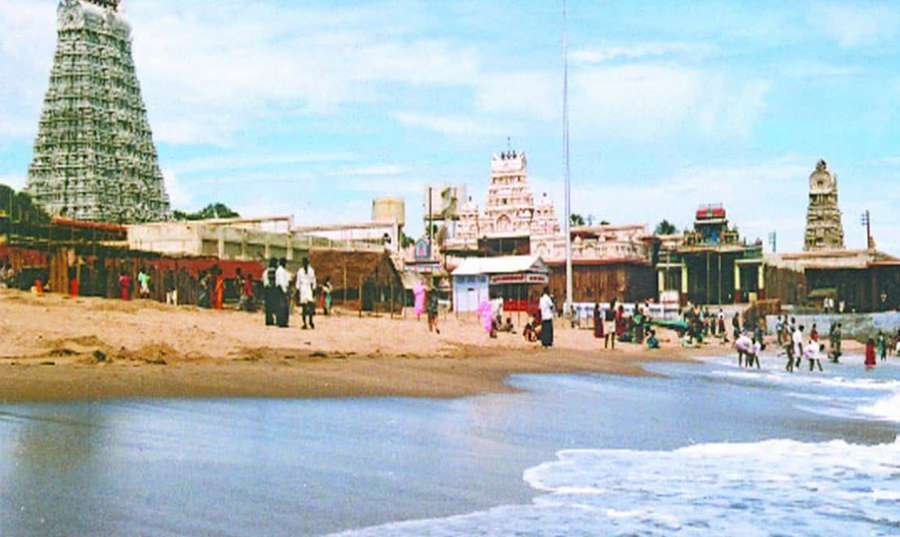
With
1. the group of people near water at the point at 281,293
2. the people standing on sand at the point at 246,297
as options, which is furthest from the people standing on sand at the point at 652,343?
the group of people near water at the point at 281,293

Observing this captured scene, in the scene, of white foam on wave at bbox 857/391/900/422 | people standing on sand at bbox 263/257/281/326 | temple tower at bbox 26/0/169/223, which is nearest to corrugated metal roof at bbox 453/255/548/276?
people standing on sand at bbox 263/257/281/326

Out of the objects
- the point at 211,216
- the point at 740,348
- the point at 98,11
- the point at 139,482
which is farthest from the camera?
the point at 211,216

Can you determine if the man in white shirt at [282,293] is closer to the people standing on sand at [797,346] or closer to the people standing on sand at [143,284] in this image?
the people standing on sand at [143,284]

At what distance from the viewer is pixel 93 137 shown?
65.5 meters

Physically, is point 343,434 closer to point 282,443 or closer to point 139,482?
point 282,443

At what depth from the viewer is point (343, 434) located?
7.01 m

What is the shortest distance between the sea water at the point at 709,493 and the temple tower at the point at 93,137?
203 feet

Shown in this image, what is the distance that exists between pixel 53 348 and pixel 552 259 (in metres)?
46.3

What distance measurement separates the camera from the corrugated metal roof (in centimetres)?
3972

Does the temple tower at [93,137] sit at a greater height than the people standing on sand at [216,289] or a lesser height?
greater

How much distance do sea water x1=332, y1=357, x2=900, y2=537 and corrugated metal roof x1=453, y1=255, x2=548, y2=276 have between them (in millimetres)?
30765

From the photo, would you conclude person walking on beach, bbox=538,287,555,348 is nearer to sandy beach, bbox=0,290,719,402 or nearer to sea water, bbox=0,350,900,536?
sandy beach, bbox=0,290,719,402

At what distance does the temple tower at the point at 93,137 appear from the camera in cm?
6481

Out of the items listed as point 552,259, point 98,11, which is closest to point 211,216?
point 98,11
